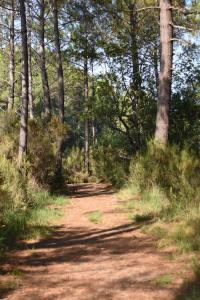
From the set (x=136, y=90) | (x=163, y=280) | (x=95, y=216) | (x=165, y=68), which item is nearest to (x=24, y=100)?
(x=165, y=68)

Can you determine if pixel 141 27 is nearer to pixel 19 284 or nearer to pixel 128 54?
pixel 128 54

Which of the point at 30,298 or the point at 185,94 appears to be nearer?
the point at 30,298

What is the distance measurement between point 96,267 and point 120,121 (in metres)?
11.8

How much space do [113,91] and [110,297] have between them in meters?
12.9

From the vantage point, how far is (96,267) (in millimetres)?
5922

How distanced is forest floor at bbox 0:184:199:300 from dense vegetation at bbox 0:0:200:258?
731 millimetres

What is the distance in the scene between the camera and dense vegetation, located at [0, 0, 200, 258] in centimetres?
906

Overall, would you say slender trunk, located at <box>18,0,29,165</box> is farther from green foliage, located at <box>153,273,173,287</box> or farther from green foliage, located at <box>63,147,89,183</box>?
green foliage, located at <box>63,147,89,183</box>

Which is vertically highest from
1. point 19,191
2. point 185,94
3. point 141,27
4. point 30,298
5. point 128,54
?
point 141,27

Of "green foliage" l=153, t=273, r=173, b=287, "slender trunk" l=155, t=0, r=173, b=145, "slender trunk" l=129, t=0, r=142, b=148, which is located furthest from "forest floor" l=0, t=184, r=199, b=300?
"slender trunk" l=129, t=0, r=142, b=148

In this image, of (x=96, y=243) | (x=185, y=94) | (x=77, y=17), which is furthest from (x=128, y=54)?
(x=96, y=243)

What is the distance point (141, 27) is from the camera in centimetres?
2081

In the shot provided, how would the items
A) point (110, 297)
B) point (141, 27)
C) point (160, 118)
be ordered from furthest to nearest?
point (141, 27)
point (160, 118)
point (110, 297)

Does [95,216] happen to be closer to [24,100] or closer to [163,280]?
[24,100]
